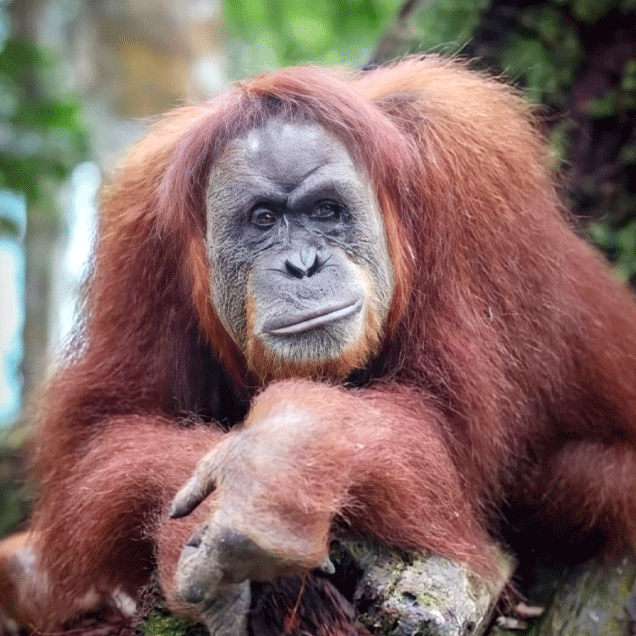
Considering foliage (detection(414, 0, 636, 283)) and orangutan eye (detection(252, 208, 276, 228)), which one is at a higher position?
foliage (detection(414, 0, 636, 283))

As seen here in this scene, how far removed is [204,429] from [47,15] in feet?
13.5

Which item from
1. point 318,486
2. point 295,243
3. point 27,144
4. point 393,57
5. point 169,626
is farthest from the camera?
point 393,57

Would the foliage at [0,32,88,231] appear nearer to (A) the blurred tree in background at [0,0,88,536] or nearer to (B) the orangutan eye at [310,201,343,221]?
(A) the blurred tree in background at [0,0,88,536]

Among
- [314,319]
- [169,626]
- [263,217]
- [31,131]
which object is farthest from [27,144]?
[169,626]

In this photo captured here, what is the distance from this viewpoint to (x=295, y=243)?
244 centimetres

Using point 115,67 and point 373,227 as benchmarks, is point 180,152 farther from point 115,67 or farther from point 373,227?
point 115,67

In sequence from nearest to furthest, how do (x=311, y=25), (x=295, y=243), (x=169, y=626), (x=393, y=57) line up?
(x=169, y=626) < (x=295, y=243) < (x=393, y=57) < (x=311, y=25)

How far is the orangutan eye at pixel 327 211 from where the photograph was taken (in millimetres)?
2508

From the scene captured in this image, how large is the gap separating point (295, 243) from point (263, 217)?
0.45 feet

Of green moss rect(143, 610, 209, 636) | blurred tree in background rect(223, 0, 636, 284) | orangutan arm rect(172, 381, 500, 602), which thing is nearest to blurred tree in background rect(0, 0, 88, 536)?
blurred tree in background rect(223, 0, 636, 284)

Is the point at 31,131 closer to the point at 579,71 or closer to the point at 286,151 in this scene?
the point at 286,151

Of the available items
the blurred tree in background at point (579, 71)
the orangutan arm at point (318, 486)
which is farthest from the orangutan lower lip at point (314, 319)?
the blurred tree in background at point (579, 71)

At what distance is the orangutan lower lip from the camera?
92.7 inches

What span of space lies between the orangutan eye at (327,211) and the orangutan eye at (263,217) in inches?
4.1
